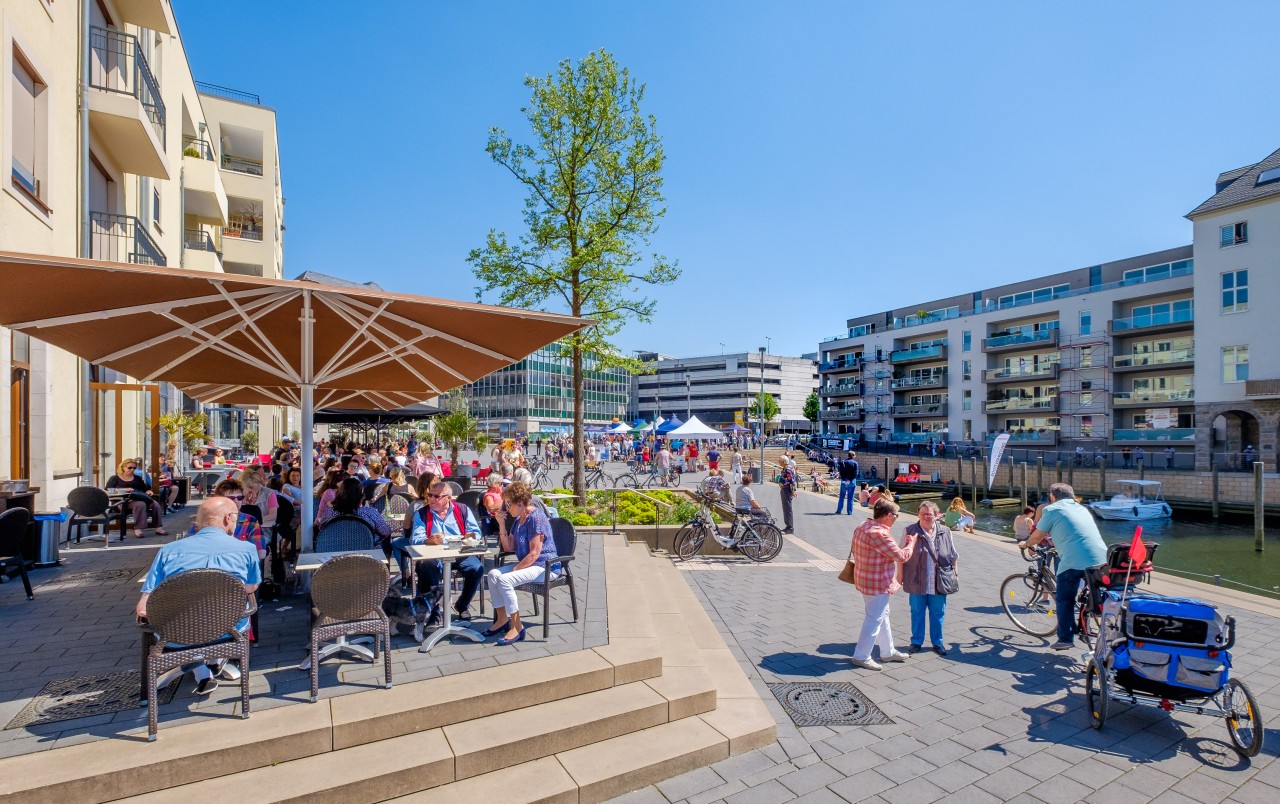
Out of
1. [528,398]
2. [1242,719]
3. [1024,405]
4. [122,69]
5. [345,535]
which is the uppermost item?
[122,69]

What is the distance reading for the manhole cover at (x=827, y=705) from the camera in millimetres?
5145

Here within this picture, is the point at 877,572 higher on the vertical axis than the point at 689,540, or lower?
higher

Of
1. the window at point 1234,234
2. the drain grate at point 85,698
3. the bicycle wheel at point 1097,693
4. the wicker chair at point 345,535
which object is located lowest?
the bicycle wheel at point 1097,693

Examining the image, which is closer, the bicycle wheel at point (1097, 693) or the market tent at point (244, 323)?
the market tent at point (244, 323)

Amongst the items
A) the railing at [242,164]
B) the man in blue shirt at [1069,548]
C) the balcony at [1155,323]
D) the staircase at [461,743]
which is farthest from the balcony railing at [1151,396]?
the railing at [242,164]

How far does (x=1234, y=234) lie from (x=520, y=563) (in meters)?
43.8

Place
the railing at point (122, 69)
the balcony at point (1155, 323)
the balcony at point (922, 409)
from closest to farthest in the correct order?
the railing at point (122, 69) < the balcony at point (1155, 323) < the balcony at point (922, 409)

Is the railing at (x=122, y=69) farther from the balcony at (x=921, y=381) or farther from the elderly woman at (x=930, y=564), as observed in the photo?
the balcony at (x=921, y=381)

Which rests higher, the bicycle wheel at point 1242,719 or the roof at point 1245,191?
the roof at point 1245,191

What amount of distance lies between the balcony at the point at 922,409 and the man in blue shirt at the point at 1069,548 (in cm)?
5553

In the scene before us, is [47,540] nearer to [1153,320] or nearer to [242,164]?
[242,164]

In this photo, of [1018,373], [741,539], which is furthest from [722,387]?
[741,539]

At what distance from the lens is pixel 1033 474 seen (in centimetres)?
4131

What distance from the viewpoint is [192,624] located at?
3.85m
